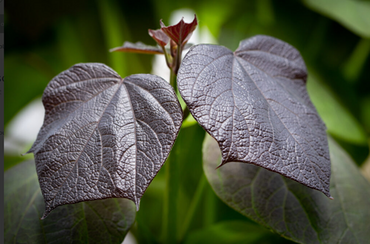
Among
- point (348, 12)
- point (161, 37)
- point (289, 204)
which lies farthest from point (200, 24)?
point (289, 204)

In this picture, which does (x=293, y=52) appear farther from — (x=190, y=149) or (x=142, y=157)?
(x=190, y=149)

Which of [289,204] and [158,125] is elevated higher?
[158,125]

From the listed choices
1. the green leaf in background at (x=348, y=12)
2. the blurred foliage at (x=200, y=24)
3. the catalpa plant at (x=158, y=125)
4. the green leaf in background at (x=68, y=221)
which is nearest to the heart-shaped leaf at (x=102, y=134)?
the catalpa plant at (x=158, y=125)

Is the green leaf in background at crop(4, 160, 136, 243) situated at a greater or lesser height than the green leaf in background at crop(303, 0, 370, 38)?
lesser

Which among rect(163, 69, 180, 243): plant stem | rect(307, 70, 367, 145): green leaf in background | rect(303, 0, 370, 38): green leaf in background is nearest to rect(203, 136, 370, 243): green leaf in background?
rect(163, 69, 180, 243): plant stem

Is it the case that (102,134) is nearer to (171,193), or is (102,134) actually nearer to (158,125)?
(158,125)

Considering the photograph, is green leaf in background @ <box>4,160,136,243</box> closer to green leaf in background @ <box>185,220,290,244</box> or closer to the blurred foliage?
green leaf in background @ <box>185,220,290,244</box>

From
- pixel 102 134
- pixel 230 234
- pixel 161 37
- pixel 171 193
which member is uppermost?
pixel 161 37
